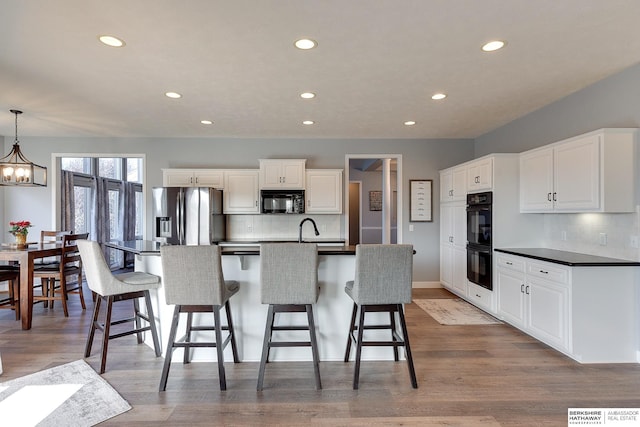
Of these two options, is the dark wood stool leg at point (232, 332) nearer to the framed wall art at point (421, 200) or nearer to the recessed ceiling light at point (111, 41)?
the recessed ceiling light at point (111, 41)

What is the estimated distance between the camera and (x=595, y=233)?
3191 mm

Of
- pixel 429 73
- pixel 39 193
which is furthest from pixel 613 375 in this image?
pixel 39 193

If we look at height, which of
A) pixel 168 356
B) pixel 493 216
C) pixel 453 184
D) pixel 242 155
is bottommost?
pixel 168 356

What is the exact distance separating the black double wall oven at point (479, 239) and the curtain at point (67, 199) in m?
6.48

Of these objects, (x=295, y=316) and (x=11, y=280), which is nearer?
(x=295, y=316)

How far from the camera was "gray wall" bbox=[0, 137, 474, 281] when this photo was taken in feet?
17.5

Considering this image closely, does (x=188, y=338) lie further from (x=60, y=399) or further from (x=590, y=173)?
(x=590, y=173)

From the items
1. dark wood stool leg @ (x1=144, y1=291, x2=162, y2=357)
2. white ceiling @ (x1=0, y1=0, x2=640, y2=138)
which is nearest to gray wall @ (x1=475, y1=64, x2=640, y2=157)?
white ceiling @ (x1=0, y1=0, x2=640, y2=138)

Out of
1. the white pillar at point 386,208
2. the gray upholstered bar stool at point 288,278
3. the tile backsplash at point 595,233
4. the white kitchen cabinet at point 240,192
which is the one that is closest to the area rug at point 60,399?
the gray upholstered bar stool at point 288,278

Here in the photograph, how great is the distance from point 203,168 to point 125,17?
3381 millimetres

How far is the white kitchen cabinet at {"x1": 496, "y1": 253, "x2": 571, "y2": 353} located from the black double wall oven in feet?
0.67

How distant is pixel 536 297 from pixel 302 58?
3132 millimetres

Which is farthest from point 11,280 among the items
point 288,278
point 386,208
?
point 386,208

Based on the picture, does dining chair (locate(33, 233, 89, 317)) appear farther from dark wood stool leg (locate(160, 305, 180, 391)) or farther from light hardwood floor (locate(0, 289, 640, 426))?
dark wood stool leg (locate(160, 305, 180, 391))
